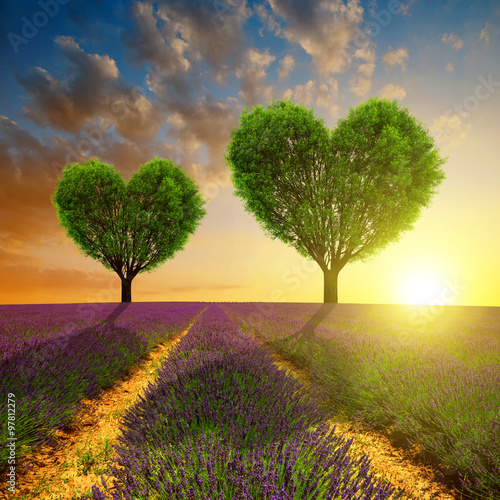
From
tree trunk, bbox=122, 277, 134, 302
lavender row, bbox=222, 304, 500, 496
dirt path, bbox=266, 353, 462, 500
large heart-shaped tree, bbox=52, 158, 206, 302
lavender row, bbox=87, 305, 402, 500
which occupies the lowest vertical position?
dirt path, bbox=266, 353, 462, 500

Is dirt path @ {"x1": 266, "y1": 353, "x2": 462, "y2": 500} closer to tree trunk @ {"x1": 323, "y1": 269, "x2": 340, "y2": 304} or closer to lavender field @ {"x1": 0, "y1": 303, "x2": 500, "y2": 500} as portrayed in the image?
lavender field @ {"x1": 0, "y1": 303, "x2": 500, "y2": 500}

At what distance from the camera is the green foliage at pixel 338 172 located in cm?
1272

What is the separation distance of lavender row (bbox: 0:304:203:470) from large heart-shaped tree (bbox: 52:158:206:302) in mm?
13100

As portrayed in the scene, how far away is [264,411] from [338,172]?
11814mm

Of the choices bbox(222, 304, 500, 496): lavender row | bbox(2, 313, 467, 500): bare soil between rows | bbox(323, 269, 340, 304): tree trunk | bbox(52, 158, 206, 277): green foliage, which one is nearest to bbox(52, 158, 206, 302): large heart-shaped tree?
bbox(52, 158, 206, 277): green foliage

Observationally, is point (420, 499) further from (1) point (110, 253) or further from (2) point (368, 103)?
(1) point (110, 253)

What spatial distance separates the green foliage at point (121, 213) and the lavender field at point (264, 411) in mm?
13923

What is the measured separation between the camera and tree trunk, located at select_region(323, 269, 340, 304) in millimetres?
14492

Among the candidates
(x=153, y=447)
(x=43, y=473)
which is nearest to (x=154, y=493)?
(x=153, y=447)

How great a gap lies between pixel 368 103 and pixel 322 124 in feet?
8.35

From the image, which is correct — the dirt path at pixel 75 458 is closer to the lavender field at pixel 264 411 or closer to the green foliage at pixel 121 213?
the lavender field at pixel 264 411

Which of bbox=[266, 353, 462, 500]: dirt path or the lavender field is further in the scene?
bbox=[266, 353, 462, 500]: dirt path

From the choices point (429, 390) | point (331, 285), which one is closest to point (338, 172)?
point (331, 285)

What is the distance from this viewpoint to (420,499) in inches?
88.5
